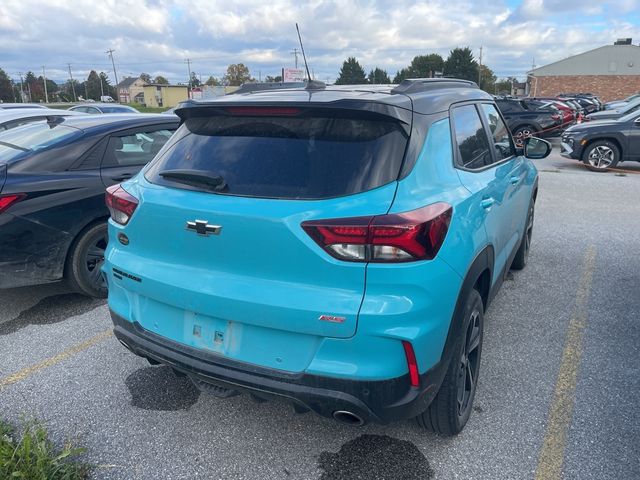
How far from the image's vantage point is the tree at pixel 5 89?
8951 cm

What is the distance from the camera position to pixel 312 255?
2.09m

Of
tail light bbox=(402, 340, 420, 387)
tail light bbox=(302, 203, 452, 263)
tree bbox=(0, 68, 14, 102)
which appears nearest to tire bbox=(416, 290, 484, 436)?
tail light bbox=(402, 340, 420, 387)

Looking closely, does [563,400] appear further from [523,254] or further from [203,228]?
[523,254]

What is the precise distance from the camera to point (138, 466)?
254 centimetres

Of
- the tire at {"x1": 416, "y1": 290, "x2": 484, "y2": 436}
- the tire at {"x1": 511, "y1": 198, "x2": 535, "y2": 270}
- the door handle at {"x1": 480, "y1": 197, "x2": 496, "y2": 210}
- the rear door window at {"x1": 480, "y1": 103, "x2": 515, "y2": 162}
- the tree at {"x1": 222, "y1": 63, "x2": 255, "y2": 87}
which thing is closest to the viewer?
the tire at {"x1": 416, "y1": 290, "x2": 484, "y2": 436}

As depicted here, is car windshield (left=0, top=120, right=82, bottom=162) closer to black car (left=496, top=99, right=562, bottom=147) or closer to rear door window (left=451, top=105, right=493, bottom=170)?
rear door window (left=451, top=105, right=493, bottom=170)

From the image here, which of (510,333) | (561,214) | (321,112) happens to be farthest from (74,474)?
(561,214)

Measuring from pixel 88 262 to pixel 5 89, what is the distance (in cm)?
10507

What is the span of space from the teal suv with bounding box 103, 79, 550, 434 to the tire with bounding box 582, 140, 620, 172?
11.5 metres

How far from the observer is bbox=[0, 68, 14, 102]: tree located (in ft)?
294

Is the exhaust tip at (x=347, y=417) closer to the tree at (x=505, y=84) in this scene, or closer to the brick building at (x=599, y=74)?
the brick building at (x=599, y=74)

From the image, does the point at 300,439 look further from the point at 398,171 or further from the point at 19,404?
the point at 19,404

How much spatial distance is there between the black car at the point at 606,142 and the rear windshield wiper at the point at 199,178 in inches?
490

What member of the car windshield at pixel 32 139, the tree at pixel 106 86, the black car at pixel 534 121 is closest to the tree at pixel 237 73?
the tree at pixel 106 86
